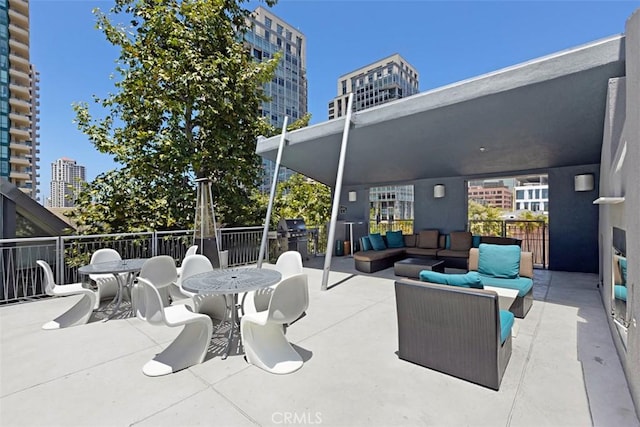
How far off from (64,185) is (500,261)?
10.3 meters

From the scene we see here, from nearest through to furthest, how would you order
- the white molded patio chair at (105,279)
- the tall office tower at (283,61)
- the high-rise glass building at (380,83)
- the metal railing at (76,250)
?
the white molded patio chair at (105,279) → the metal railing at (76,250) → the tall office tower at (283,61) → the high-rise glass building at (380,83)

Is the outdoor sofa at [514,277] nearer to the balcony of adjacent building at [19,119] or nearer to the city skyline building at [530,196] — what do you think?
the city skyline building at [530,196]

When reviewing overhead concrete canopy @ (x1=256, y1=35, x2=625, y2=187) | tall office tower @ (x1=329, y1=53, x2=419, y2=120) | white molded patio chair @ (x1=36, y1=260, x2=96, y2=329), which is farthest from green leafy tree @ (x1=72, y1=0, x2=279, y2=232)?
tall office tower @ (x1=329, y1=53, x2=419, y2=120)

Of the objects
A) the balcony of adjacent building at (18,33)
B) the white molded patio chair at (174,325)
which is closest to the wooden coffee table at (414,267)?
the white molded patio chair at (174,325)

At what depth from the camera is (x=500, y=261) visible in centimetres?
438

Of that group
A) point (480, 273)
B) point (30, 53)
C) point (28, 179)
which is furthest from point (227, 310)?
point (30, 53)

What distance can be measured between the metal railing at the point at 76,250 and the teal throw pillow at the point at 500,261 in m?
5.65

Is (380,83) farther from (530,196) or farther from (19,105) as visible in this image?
(19,105)

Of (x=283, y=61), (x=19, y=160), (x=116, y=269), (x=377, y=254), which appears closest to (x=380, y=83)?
(x=283, y=61)

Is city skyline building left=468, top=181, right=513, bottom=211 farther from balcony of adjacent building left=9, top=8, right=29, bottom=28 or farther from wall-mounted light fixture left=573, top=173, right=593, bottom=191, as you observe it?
balcony of adjacent building left=9, top=8, right=29, bottom=28

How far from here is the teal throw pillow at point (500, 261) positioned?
428cm

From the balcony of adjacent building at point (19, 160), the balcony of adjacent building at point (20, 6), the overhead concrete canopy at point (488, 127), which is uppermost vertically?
the balcony of adjacent building at point (20, 6)

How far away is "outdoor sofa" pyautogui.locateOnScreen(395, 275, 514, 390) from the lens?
2.21 metres

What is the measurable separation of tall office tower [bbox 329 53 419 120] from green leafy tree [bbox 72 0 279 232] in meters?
54.5
